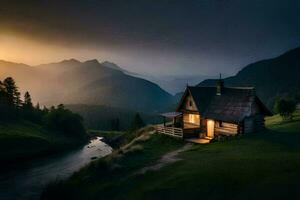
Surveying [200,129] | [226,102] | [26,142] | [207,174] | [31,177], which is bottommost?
[31,177]

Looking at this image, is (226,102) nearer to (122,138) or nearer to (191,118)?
(191,118)

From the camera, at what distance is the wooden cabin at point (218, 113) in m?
51.8

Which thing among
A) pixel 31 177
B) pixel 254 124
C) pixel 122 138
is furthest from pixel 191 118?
pixel 122 138

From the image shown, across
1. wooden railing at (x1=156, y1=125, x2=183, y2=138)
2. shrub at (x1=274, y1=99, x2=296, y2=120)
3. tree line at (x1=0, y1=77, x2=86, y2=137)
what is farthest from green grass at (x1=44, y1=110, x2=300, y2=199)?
tree line at (x1=0, y1=77, x2=86, y2=137)

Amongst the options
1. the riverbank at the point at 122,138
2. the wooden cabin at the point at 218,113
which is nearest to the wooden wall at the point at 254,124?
the wooden cabin at the point at 218,113

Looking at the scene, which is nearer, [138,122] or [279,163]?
[279,163]

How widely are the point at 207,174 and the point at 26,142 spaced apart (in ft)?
266

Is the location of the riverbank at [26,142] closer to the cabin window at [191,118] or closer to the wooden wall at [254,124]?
the cabin window at [191,118]

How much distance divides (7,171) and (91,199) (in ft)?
124

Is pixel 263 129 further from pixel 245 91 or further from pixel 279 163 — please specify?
pixel 279 163

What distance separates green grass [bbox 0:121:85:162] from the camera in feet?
287

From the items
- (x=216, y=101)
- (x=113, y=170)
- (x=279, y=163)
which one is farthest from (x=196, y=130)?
(x=279, y=163)

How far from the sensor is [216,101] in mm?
57281

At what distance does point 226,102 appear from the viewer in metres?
55.1
